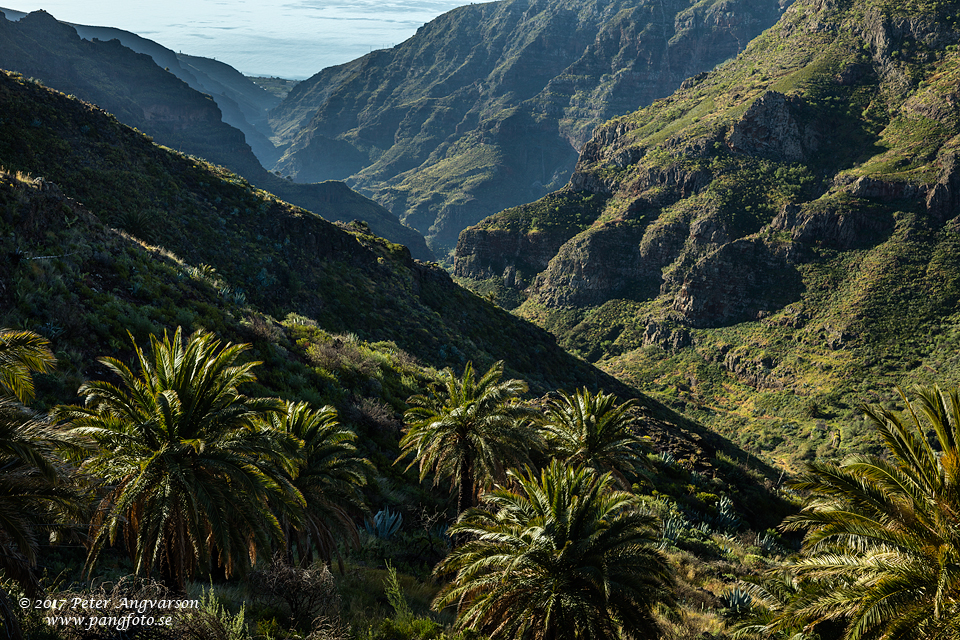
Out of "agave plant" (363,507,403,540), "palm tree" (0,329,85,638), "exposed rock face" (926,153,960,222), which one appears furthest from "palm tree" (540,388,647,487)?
"exposed rock face" (926,153,960,222)

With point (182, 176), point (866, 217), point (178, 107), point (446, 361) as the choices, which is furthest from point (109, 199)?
point (178, 107)

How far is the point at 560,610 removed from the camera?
363 inches

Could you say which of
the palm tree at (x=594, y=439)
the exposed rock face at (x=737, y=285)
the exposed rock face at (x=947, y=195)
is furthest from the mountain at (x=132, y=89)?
the palm tree at (x=594, y=439)

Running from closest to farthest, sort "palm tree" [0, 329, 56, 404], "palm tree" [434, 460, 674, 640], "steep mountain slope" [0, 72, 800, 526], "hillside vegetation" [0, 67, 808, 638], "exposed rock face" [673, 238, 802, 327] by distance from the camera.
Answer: "palm tree" [0, 329, 56, 404] → "hillside vegetation" [0, 67, 808, 638] → "palm tree" [434, 460, 674, 640] → "steep mountain slope" [0, 72, 800, 526] → "exposed rock face" [673, 238, 802, 327]

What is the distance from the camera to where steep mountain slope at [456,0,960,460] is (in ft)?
250

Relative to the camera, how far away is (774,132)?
109 m

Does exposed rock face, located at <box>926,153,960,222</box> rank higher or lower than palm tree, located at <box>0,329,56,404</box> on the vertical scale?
higher

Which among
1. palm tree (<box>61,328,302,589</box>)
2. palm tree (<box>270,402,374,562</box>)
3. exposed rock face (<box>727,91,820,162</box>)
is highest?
exposed rock face (<box>727,91,820,162</box>)

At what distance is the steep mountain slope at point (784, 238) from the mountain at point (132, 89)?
8952cm

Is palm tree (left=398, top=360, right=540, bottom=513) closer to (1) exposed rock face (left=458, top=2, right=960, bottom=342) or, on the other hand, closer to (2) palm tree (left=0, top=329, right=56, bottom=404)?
(2) palm tree (left=0, top=329, right=56, bottom=404)

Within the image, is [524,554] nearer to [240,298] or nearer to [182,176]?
[240,298]

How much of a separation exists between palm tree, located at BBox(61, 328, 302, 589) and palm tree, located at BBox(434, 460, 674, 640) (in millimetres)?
4281

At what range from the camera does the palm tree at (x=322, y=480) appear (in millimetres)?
11594

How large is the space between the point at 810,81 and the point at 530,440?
13707cm
